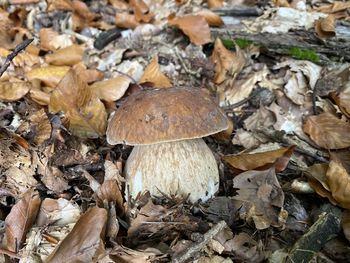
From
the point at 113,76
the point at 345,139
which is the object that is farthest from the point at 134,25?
the point at 345,139

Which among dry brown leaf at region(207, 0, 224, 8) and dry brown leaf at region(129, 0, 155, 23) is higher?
dry brown leaf at region(207, 0, 224, 8)

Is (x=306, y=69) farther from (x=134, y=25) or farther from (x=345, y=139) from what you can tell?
(x=134, y=25)

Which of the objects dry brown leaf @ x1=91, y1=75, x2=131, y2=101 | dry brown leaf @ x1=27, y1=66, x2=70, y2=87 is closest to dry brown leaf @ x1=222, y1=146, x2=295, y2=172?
dry brown leaf @ x1=91, y1=75, x2=131, y2=101

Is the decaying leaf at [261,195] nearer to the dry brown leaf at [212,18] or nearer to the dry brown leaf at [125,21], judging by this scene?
the dry brown leaf at [212,18]

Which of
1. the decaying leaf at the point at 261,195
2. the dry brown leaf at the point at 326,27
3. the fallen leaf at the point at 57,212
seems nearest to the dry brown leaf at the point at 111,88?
the fallen leaf at the point at 57,212

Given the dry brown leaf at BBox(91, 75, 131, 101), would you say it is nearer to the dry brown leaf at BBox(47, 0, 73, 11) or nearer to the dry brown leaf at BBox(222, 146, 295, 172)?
the dry brown leaf at BBox(222, 146, 295, 172)

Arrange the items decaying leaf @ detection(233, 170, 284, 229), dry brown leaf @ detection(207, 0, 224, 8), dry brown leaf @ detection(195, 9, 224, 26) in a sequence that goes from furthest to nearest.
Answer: dry brown leaf @ detection(207, 0, 224, 8) < dry brown leaf @ detection(195, 9, 224, 26) < decaying leaf @ detection(233, 170, 284, 229)
